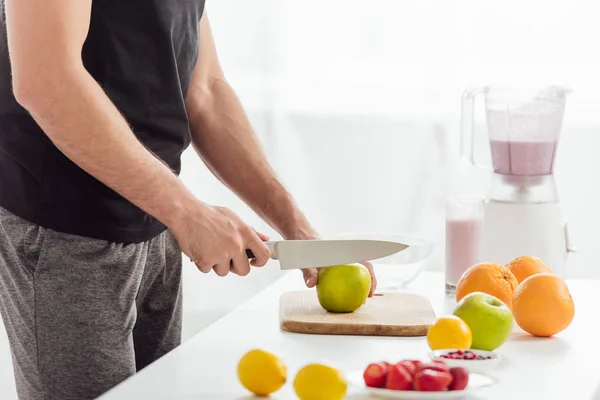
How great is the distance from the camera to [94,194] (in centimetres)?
137

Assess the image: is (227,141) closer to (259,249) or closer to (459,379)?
(259,249)

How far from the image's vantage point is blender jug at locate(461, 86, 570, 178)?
5.70 feet

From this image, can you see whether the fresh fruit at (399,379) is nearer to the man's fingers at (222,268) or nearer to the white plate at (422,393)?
the white plate at (422,393)

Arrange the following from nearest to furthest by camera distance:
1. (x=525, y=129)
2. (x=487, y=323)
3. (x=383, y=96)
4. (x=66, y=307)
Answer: (x=487, y=323), (x=66, y=307), (x=525, y=129), (x=383, y=96)

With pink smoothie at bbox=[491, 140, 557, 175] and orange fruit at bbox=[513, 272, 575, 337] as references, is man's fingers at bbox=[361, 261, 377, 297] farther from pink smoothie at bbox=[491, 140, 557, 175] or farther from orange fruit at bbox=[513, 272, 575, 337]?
pink smoothie at bbox=[491, 140, 557, 175]

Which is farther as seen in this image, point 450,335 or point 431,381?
point 450,335

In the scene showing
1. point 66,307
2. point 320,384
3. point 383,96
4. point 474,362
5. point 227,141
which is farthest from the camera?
point 383,96

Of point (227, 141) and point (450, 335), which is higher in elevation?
point (227, 141)

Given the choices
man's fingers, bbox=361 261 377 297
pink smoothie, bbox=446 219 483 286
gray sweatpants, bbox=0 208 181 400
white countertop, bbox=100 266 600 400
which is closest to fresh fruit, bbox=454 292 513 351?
white countertop, bbox=100 266 600 400

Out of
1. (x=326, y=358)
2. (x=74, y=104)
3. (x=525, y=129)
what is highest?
(x=74, y=104)

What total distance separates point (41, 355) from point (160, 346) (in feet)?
0.80

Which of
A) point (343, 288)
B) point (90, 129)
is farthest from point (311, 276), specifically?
point (90, 129)

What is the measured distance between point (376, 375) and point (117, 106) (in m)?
0.62

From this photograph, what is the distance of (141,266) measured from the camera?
1430 mm
